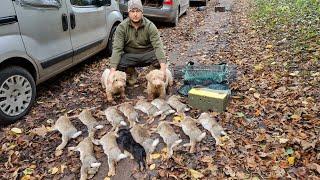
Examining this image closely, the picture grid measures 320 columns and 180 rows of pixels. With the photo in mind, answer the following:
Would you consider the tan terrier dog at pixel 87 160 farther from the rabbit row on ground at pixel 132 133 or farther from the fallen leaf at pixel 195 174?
the fallen leaf at pixel 195 174

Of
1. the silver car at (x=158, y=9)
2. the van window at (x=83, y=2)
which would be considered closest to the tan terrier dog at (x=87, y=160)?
the van window at (x=83, y=2)

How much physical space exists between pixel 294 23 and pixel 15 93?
8016 mm

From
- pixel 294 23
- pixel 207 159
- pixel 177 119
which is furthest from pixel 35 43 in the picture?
pixel 294 23

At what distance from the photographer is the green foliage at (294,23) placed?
8.12m

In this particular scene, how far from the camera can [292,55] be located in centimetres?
746

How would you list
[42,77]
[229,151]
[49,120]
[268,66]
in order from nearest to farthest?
[229,151] → [49,120] → [42,77] → [268,66]

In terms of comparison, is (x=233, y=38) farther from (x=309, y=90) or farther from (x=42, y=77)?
(x=42, y=77)

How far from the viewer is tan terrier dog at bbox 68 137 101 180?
4.01m

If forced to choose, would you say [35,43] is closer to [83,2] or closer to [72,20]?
[72,20]

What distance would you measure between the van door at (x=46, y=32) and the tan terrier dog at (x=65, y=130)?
1211 mm

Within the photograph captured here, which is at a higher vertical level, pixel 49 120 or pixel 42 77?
pixel 42 77

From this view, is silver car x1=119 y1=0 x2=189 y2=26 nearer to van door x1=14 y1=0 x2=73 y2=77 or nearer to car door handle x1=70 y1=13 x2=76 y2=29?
car door handle x1=70 y1=13 x2=76 y2=29

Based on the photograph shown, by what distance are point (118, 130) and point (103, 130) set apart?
0.31m

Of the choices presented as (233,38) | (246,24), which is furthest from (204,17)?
(233,38)
